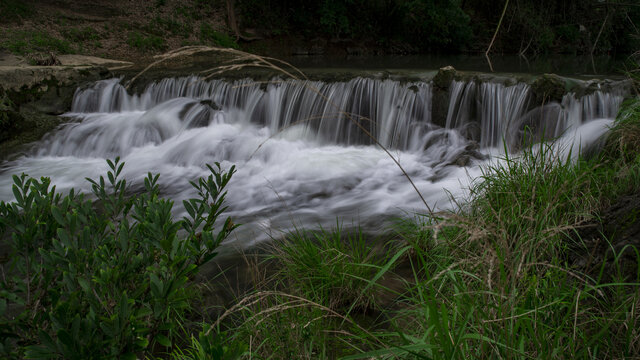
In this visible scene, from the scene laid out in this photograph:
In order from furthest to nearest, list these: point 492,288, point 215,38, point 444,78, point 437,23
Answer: point 437,23 → point 215,38 → point 444,78 → point 492,288

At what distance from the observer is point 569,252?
99.4 inches

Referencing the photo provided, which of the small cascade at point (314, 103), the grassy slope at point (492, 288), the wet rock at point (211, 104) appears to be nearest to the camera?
the grassy slope at point (492, 288)

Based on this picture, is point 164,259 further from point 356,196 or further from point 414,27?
point 414,27

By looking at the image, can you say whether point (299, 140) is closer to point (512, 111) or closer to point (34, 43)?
point (512, 111)

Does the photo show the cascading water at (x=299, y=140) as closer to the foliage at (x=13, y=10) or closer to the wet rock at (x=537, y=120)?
the wet rock at (x=537, y=120)

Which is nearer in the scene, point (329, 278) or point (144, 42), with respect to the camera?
point (329, 278)

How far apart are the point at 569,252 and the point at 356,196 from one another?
3.22 metres

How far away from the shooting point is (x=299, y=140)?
26.3 feet

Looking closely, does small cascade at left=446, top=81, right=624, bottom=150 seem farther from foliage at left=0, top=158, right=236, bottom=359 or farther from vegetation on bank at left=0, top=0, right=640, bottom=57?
vegetation on bank at left=0, top=0, right=640, bottom=57

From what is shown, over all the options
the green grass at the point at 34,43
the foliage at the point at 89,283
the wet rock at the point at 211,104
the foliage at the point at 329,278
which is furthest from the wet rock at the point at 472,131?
the green grass at the point at 34,43

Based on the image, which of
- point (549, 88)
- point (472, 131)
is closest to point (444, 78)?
point (472, 131)

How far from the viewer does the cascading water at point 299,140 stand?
5.57 metres

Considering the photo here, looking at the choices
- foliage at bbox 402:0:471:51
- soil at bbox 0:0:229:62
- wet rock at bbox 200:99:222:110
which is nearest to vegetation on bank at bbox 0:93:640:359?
wet rock at bbox 200:99:222:110

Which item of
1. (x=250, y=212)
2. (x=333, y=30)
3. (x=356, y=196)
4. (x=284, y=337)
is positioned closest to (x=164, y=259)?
(x=284, y=337)
